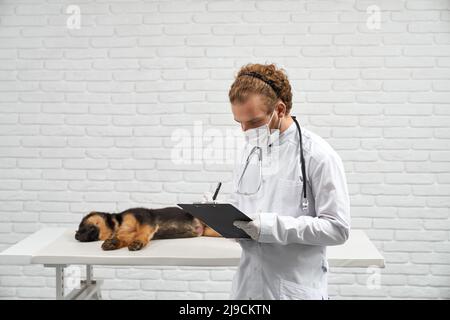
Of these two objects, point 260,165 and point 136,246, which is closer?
point 260,165

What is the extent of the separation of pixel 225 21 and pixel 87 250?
5.43 feet

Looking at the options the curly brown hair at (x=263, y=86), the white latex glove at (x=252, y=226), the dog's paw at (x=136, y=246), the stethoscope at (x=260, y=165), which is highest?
the curly brown hair at (x=263, y=86)

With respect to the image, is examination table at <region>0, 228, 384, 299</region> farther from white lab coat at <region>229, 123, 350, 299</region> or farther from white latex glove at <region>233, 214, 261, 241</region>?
white latex glove at <region>233, 214, 261, 241</region>

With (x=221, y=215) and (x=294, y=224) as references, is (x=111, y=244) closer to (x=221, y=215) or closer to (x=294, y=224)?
(x=221, y=215)

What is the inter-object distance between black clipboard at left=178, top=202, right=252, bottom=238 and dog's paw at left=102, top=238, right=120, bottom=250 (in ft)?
1.95

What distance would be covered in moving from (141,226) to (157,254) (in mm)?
256

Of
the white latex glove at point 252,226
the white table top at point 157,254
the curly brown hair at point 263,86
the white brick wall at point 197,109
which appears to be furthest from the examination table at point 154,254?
the white brick wall at point 197,109

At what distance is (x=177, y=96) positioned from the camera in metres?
3.14

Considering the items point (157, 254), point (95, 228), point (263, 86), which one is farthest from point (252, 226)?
point (95, 228)

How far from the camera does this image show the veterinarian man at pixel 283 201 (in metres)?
1.52

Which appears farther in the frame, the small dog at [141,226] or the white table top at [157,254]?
the small dog at [141,226]

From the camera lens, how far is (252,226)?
1.55m

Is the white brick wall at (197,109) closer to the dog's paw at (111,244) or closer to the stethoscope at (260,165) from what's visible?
the dog's paw at (111,244)
